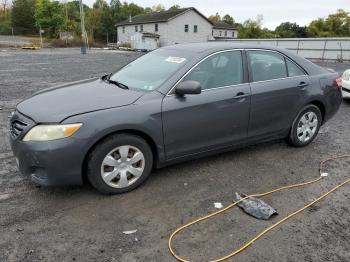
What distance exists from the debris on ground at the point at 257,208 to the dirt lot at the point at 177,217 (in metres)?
0.09

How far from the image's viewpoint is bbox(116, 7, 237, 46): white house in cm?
4859

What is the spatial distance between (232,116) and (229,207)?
1240mm

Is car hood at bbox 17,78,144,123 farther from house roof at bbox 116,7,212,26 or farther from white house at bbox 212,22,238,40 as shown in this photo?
white house at bbox 212,22,238,40

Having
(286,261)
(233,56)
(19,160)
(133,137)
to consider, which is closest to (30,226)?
(19,160)

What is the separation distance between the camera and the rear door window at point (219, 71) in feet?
13.1

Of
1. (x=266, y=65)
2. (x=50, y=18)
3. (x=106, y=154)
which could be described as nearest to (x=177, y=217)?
(x=106, y=154)

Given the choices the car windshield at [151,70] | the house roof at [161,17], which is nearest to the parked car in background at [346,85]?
the car windshield at [151,70]

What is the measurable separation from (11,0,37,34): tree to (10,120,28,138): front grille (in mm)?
73088

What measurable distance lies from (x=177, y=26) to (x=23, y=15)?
127 feet

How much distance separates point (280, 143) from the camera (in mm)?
5391

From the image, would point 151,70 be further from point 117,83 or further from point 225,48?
point 225,48

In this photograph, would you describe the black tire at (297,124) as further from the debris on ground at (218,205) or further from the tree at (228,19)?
the tree at (228,19)

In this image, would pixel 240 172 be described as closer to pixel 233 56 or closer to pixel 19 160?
pixel 233 56

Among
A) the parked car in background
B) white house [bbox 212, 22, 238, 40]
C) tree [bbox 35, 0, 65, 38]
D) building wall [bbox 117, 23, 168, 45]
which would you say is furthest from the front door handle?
white house [bbox 212, 22, 238, 40]
